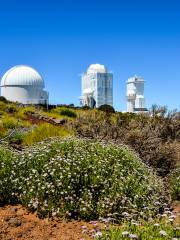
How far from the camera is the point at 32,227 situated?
723cm

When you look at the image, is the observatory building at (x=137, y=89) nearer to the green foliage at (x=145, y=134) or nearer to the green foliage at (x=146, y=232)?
the green foliage at (x=145, y=134)

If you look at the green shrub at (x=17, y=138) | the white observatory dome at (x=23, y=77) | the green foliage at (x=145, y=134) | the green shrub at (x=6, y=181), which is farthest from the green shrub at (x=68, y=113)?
the white observatory dome at (x=23, y=77)

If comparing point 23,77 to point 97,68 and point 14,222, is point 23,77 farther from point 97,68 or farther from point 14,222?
point 14,222

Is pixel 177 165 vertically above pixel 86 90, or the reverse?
pixel 86 90

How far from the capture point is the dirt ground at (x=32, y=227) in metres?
6.85

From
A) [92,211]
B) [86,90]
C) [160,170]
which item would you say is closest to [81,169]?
[92,211]

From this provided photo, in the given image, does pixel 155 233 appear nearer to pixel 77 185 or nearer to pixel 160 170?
pixel 77 185

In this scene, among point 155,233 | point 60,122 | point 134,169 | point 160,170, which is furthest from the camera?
point 60,122

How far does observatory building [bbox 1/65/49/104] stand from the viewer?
84.4m

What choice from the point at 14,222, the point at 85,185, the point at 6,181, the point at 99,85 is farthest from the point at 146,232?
the point at 99,85

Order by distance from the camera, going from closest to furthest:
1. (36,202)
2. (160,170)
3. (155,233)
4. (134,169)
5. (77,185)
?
1. (155,233)
2. (36,202)
3. (77,185)
4. (134,169)
5. (160,170)

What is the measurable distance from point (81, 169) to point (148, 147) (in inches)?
245

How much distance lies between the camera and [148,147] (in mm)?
14469

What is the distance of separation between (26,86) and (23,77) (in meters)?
1.74
